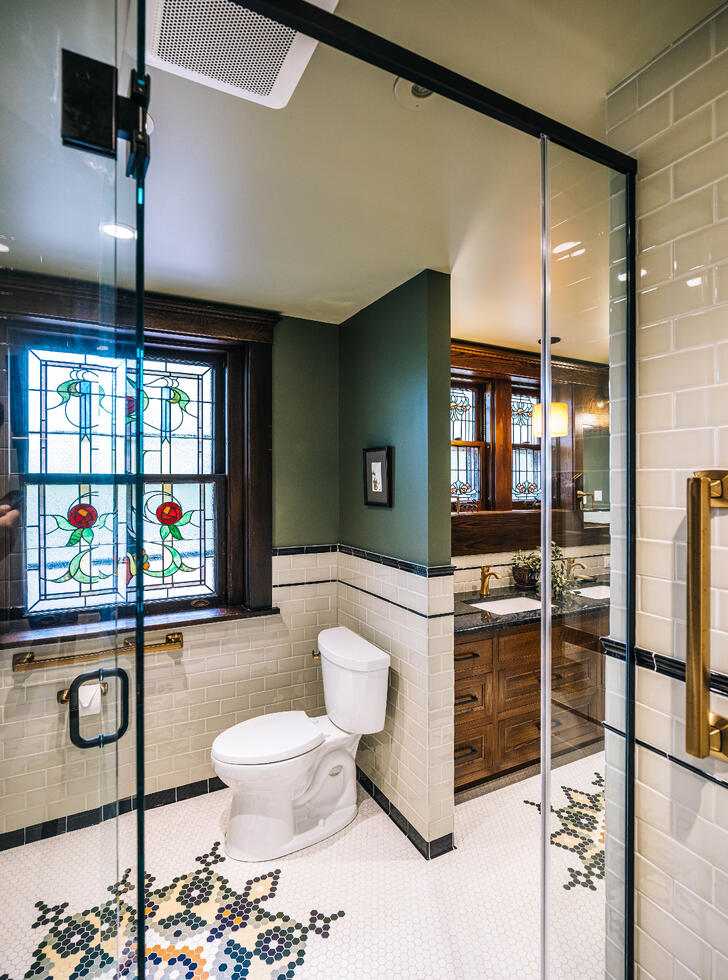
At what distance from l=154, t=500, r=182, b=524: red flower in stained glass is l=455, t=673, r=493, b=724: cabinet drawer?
156cm

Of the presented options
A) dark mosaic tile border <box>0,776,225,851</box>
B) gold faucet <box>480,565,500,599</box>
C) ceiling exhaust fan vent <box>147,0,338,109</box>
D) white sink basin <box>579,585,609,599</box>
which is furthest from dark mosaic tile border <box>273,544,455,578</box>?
ceiling exhaust fan vent <box>147,0,338,109</box>

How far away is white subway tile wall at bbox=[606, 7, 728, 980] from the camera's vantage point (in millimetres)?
989

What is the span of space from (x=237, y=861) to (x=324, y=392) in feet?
7.13

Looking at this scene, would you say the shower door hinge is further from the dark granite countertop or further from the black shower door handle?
the dark granite countertop

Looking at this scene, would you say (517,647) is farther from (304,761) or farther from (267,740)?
(267,740)

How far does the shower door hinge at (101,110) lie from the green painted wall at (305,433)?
1.84 meters

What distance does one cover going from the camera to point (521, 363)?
1.87 m

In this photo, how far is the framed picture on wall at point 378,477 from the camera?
2.31 m

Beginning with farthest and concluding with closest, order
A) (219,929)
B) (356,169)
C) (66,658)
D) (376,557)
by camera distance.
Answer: (376,557)
(219,929)
(356,169)
(66,658)

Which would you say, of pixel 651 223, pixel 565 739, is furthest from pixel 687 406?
pixel 565 739

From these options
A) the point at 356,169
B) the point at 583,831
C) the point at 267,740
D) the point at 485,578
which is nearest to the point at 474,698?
the point at 485,578

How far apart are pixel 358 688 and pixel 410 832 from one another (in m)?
0.63

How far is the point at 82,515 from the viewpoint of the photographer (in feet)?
2.51

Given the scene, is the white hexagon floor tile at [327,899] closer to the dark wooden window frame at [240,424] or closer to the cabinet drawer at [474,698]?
the cabinet drawer at [474,698]
